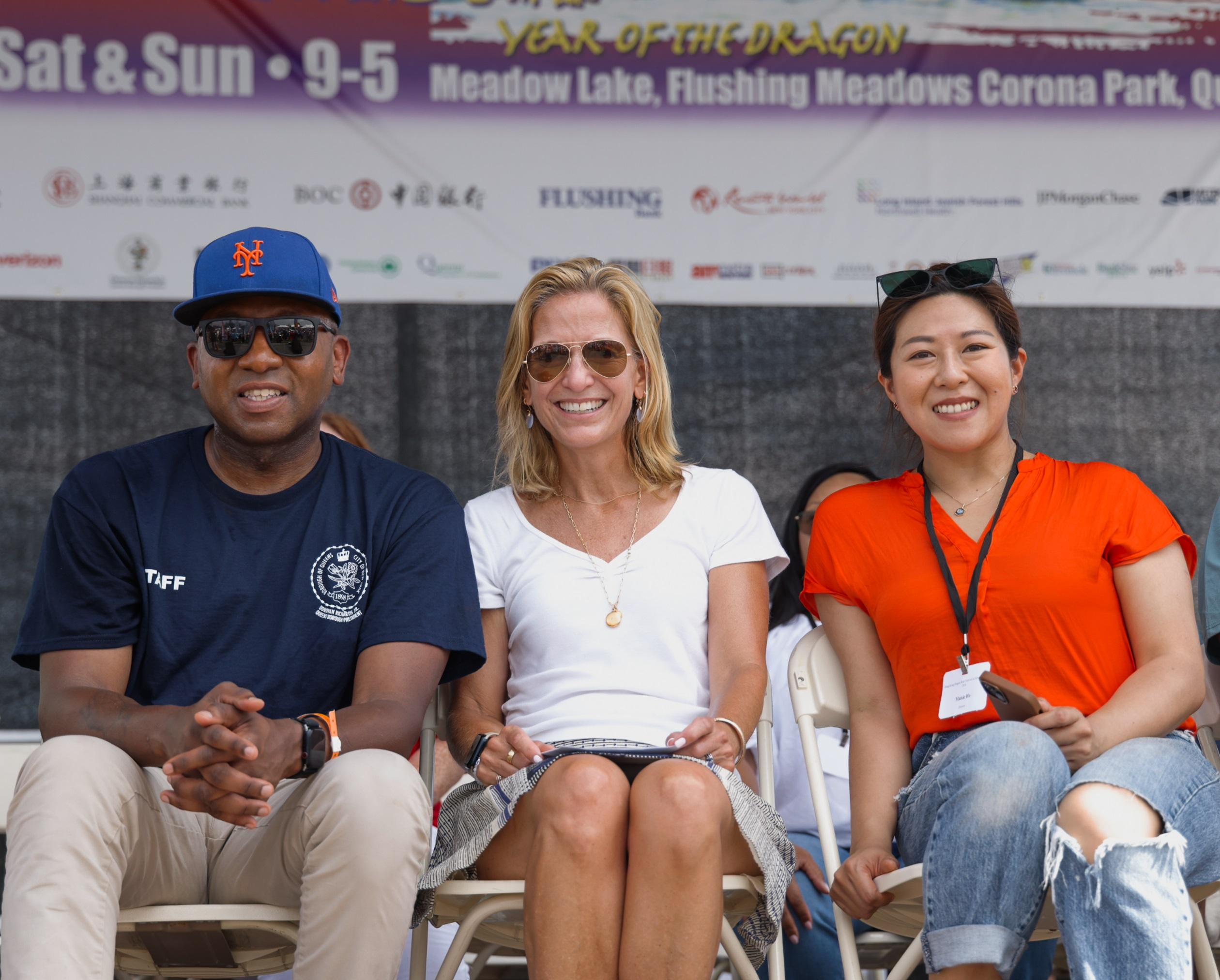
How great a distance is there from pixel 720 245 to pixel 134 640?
7.08 feet

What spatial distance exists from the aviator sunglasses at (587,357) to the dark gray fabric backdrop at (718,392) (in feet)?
4.56

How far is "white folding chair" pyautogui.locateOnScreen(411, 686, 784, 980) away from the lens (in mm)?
2180

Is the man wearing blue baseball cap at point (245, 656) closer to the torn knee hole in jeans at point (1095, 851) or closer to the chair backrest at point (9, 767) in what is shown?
the chair backrest at point (9, 767)

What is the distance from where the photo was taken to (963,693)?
2.35m

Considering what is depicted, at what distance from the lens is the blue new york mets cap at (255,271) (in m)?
2.49

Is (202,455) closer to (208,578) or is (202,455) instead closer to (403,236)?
(208,578)

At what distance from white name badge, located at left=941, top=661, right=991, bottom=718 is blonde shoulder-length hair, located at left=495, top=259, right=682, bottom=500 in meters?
0.68

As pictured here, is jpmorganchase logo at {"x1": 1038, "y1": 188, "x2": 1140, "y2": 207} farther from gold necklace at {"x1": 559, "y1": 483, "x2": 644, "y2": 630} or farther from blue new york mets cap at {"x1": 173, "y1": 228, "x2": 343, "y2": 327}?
blue new york mets cap at {"x1": 173, "y1": 228, "x2": 343, "y2": 327}

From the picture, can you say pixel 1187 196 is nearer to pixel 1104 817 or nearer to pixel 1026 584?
pixel 1026 584

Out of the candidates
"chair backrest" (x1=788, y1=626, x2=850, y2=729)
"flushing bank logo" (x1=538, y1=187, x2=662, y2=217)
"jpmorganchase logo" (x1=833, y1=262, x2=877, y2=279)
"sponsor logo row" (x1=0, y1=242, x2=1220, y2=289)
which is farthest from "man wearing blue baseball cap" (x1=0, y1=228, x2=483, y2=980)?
"jpmorganchase logo" (x1=833, y1=262, x2=877, y2=279)

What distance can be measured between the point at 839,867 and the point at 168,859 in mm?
1102

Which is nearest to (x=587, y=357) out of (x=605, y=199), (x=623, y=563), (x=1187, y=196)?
(x=623, y=563)

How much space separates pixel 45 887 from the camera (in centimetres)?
192

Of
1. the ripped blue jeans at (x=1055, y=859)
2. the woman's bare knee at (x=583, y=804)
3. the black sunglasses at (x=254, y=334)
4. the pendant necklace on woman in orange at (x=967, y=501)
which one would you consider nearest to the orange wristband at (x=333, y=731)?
the woman's bare knee at (x=583, y=804)
